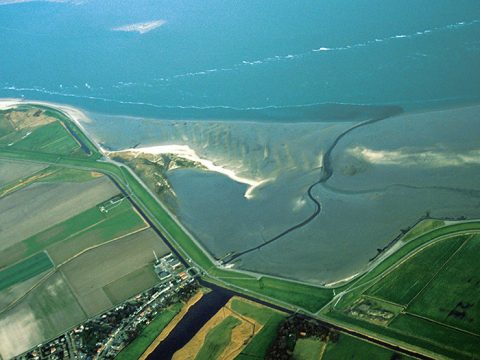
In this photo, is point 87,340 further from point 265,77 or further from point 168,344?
point 265,77

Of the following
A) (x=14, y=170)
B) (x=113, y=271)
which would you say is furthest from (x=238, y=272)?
(x=14, y=170)

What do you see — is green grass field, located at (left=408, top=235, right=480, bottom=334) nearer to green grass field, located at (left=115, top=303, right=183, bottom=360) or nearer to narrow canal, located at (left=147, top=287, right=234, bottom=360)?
narrow canal, located at (left=147, top=287, right=234, bottom=360)

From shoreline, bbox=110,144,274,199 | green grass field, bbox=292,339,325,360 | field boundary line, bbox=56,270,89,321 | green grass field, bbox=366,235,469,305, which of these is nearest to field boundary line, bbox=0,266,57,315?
field boundary line, bbox=56,270,89,321

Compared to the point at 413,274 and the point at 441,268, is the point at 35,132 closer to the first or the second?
the point at 413,274

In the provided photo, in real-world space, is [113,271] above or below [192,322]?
above

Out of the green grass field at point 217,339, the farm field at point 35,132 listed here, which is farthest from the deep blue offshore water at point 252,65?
the green grass field at point 217,339
